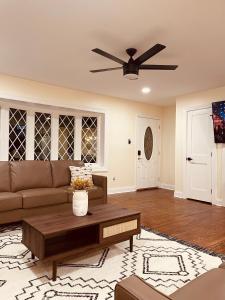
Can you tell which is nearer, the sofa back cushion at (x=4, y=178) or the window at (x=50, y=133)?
the sofa back cushion at (x=4, y=178)

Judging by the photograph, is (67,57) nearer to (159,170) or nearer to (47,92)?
(47,92)

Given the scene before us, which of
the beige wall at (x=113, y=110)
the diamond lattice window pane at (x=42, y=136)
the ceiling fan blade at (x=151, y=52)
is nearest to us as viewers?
the ceiling fan blade at (x=151, y=52)

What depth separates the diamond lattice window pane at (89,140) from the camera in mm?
5512

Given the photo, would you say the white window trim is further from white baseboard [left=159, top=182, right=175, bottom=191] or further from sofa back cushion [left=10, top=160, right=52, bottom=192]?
white baseboard [left=159, top=182, right=175, bottom=191]

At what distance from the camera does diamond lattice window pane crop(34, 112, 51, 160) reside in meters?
4.82

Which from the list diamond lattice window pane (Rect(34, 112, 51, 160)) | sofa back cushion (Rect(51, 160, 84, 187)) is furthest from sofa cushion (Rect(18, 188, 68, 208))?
diamond lattice window pane (Rect(34, 112, 51, 160))

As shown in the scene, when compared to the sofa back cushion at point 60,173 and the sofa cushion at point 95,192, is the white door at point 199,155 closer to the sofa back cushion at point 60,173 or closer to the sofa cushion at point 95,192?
the sofa cushion at point 95,192

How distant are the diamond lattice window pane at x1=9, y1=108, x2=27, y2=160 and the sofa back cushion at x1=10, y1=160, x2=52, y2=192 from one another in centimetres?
84

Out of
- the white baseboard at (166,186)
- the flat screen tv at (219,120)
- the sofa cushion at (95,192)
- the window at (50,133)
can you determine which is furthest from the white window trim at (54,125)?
the flat screen tv at (219,120)

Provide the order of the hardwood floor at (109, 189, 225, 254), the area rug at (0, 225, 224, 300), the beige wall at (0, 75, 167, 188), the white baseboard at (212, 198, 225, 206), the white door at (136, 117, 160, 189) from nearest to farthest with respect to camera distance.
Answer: the area rug at (0, 225, 224, 300), the hardwood floor at (109, 189, 225, 254), the beige wall at (0, 75, 167, 188), the white baseboard at (212, 198, 225, 206), the white door at (136, 117, 160, 189)

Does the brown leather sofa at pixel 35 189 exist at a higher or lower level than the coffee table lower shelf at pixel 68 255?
higher

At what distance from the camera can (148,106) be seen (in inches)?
255

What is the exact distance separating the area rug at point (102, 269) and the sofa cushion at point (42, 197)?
56cm

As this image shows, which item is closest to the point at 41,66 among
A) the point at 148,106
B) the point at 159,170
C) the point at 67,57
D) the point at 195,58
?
the point at 67,57
